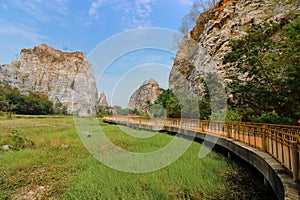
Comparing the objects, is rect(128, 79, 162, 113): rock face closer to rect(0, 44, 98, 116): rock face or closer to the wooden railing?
the wooden railing

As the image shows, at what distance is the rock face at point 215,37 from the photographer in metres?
20.5

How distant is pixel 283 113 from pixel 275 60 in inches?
108

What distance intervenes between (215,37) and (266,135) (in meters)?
21.5

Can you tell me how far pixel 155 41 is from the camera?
10.9 meters

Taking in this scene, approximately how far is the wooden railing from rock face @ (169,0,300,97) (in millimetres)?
7773

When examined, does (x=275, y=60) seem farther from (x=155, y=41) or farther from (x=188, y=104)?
(x=188, y=104)

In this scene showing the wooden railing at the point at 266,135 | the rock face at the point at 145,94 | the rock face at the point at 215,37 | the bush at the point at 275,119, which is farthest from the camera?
the rock face at the point at 145,94

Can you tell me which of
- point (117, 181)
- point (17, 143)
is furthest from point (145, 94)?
point (117, 181)

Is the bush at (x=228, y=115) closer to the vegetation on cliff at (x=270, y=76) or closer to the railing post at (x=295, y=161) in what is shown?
the vegetation on cliff at (x=270, y=76)

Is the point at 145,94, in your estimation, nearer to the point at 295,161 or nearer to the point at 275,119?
the point at 275,119

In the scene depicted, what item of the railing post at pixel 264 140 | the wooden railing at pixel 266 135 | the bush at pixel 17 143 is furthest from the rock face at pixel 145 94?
the railing post at pixel 264 140

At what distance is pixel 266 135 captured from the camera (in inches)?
211

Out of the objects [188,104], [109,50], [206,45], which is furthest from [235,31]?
[109,50]

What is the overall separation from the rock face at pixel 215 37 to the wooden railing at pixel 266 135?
25.5ft
